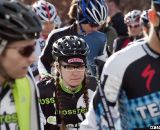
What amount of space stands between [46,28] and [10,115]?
6.59m

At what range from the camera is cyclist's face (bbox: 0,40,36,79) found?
4398mm

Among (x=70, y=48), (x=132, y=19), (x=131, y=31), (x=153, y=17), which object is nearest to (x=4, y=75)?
(x=153, y=17)

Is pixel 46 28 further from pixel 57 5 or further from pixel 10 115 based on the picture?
pixel 57 5

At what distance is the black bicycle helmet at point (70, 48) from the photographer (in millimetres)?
7098

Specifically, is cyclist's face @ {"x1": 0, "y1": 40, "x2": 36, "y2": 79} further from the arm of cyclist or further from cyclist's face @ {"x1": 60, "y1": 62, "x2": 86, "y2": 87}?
cyclist's face @ {"x1": 60, "y1": 62, "x2": 86, "y2": 87}

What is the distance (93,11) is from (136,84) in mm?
4662

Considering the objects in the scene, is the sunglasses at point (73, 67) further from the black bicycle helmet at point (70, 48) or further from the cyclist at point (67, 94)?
the black bicycle helmet at point (70, 48)

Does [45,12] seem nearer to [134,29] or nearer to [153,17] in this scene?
[134,29]

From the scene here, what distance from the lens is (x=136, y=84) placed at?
4.71 m

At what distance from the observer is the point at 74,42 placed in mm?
7316

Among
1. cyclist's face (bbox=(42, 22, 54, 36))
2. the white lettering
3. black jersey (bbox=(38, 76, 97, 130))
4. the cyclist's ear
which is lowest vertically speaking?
black jersey (bbox=(38, 76, 97, 130))

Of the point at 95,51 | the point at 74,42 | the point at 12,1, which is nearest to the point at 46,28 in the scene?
the point at 95,51

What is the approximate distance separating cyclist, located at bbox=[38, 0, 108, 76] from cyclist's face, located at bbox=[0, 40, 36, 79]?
381cm

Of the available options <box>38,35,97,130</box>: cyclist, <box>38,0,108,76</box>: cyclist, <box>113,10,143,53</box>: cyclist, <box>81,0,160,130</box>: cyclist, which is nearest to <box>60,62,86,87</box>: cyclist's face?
<box>38,35,97,130</box>: cyclist
